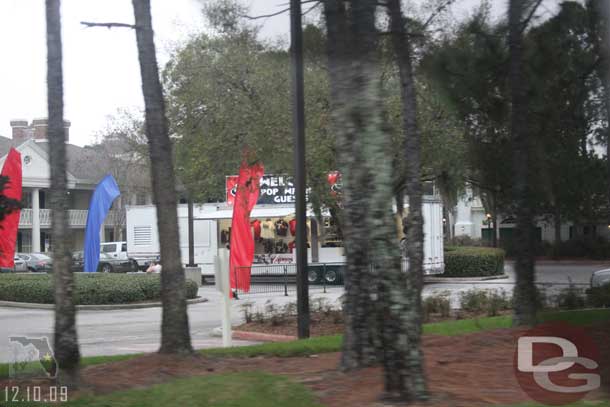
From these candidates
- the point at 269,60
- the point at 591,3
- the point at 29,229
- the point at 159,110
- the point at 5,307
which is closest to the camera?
the point at 159,110

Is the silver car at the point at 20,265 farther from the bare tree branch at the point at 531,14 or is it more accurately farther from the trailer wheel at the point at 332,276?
the bare tree branch at the point at 531,14

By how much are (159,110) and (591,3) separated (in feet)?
20.2

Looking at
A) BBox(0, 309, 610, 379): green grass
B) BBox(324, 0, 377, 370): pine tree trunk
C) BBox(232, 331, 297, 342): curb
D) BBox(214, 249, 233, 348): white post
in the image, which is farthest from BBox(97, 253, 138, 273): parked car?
BBox(324, 0, 377, 370): pine tree trunk

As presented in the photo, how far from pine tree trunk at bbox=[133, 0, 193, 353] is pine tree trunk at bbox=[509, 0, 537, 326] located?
176 inches

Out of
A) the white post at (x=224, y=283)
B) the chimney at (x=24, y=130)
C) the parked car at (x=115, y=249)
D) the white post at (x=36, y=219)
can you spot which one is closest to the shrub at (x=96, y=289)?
the white post at (x=224, y=283)

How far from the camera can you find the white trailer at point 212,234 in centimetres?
3409

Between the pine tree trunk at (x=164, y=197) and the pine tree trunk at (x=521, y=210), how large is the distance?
4.48 m

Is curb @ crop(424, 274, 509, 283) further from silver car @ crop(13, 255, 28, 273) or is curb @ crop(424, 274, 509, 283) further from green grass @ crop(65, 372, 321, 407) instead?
green grass @ crop(65, 372, 321, 407)

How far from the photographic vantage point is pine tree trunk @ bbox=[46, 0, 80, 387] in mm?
8078

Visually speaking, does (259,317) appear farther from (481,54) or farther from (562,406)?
(562,406)

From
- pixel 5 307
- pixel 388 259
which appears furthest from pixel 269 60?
pixel 5 307

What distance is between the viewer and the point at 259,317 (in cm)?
1827

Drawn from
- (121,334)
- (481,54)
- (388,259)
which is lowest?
(121,334)

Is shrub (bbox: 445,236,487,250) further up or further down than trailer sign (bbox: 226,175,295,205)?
further down
